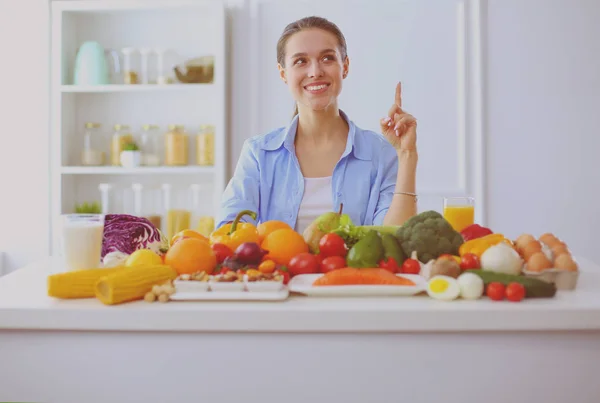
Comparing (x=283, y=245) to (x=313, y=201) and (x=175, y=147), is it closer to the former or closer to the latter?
(x=313, y=201)

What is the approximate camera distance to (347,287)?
1289 mm

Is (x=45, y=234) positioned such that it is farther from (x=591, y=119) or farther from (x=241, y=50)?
(x=591, y=119)

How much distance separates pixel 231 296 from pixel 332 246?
296mm

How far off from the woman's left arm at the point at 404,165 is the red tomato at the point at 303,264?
2.44ft

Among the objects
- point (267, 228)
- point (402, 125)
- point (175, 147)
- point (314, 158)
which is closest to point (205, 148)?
point (175, 147)

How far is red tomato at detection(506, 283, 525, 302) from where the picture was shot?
1.22 metres

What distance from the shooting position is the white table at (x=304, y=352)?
45.7 inches

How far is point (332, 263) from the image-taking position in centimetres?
141

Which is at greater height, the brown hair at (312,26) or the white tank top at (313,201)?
the brown hair at (312,26)

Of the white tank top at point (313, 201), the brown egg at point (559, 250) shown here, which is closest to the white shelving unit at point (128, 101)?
the white tank top at point (313, 201)

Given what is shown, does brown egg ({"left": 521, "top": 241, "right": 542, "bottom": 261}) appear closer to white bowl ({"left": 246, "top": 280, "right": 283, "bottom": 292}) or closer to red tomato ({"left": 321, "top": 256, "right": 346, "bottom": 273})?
red tomato ({"left": 321, "top": 256, "right": 346, "bottom": 273})

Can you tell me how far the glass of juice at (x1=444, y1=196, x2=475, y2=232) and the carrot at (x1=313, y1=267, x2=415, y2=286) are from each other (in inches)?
26.7

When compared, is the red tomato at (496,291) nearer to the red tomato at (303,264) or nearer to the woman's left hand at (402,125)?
the red tomato at (303,264)

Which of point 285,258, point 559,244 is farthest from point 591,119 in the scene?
point 285,258
